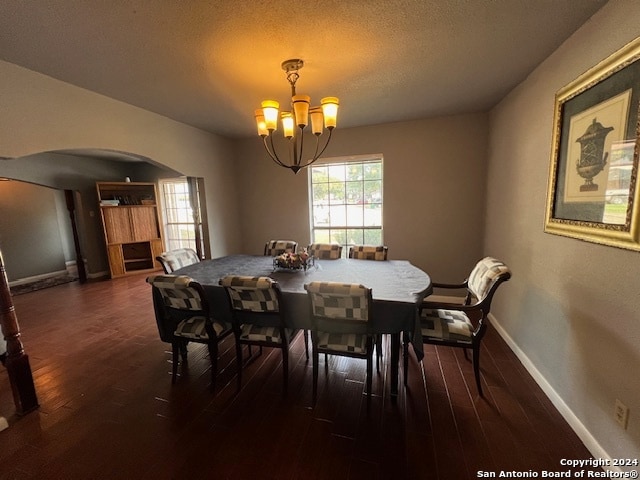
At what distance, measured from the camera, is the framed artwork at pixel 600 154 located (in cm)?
128

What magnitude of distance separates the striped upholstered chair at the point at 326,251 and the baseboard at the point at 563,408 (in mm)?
1955

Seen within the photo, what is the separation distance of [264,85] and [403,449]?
2.96 m

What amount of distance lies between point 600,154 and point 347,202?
288 centimetres

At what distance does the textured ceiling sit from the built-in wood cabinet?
3685mm

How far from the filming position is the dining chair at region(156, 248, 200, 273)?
269 cm

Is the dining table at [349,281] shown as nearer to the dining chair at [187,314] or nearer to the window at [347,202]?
the dining chair at [187,314]

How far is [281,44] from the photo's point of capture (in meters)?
1.76

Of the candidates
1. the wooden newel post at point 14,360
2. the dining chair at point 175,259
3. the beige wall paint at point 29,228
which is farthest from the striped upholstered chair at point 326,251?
the beige wall paint at point 29,228

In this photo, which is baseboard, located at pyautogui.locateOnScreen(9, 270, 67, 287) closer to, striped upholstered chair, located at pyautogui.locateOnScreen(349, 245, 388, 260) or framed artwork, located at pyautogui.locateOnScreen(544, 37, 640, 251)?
striped upholstered chair, located at pyautogui.locateOnScreen(349, 245, 388, 260)

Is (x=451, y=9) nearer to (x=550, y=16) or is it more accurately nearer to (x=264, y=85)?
(x=550, y=16)

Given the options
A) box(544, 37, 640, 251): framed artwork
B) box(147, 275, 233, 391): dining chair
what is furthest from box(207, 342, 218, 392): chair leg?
box(544, 37, 640, 251): framed artwork

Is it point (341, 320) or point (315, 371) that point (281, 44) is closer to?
point (341, 320)

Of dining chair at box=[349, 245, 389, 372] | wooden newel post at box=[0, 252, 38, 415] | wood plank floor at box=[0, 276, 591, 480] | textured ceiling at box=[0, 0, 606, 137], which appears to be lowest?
wood plank floor at box=[0, 276, 591, 480]

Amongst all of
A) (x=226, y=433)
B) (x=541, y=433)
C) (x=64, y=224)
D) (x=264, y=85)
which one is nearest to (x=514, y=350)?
(x=541, y=433)
